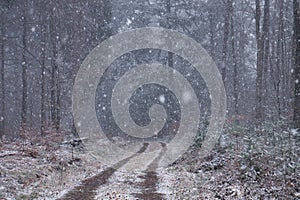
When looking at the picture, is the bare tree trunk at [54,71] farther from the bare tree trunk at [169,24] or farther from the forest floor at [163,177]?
the bare tree trunk at [169,24]

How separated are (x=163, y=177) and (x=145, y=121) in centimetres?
2510

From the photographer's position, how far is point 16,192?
11.6 m

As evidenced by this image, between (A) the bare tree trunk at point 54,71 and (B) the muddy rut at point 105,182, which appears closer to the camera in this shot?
(B) the muddy rut at point 105,182

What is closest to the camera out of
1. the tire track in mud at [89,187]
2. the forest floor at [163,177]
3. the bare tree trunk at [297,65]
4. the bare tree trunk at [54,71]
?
the forest floor at [163,177]

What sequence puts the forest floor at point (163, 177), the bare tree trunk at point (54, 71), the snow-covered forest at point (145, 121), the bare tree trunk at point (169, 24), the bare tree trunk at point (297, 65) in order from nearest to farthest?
1. the forest floor at point (163, 177)
2. the snow-covered forest at point (145, 121)
3. the bare tree trunk at point (297, 65)
4. the bare tree trunk at point (54, 71)
5. the bare tree trunk at point (169, 24)

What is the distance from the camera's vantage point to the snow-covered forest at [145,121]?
12281 mm

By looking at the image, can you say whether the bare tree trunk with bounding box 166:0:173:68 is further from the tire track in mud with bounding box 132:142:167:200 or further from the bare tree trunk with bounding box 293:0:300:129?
the bare tree trunk with bounding box 293:0:300:129

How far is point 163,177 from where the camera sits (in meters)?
16.0

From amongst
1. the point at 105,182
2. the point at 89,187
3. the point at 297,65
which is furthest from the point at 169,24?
the point at 89,187

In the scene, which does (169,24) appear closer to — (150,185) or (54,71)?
(54,71)

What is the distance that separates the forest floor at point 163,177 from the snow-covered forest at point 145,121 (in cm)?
4

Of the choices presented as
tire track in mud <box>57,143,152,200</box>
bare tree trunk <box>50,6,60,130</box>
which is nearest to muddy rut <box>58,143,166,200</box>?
tire track in mud <box>57,143,152,200</box>

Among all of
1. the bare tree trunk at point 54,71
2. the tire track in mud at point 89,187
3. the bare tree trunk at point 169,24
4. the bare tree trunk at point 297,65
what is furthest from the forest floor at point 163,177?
the bare tree trunk at point 169,24

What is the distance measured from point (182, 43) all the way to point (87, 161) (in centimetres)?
2207
